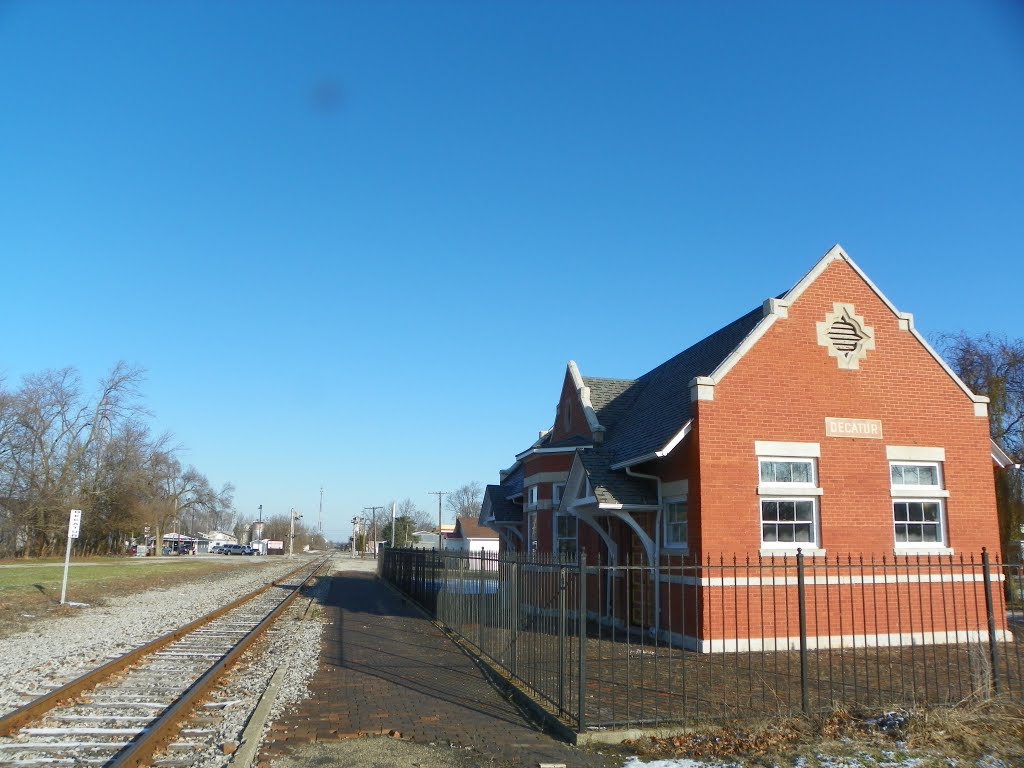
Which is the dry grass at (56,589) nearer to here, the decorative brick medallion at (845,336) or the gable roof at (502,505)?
the gable roof at (502,505)

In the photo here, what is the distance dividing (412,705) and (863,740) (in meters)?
5.10

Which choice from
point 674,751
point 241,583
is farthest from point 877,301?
point 241,583

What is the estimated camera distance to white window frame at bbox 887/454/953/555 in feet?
51.0

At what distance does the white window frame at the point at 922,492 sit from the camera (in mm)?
15547

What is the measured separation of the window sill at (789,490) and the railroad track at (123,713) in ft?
32.8

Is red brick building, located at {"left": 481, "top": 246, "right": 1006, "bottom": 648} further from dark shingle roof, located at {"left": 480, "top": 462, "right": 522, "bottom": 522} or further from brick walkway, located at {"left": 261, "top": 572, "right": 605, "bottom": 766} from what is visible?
dark shingle roof, located at {"left": 480, "top": 462, "right": 522, "bottom": 522}

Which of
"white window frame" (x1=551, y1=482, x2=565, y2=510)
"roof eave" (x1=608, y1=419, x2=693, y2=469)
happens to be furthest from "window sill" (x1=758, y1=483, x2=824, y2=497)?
"white window frame" (x1=551, y1=482, x2=565, y2=510)

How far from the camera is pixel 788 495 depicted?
1503 cm

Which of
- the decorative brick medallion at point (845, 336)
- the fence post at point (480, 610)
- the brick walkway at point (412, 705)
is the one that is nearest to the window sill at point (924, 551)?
the decorative brick medallion at point (845, 336)

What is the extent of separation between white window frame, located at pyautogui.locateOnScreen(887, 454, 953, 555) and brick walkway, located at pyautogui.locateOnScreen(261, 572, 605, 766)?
9.15 m

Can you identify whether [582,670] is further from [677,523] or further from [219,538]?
[219,538]

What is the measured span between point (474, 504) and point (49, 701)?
461 feet

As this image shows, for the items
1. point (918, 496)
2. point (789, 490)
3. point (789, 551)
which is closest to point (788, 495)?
point (789, 490)

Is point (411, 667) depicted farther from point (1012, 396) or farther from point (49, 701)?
point (1012, 396)
